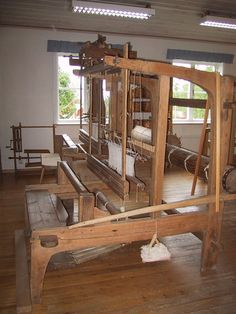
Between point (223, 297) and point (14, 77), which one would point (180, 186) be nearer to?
point (223, 297)

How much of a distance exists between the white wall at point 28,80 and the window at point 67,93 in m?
0.19

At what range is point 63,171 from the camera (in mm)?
A: 3020

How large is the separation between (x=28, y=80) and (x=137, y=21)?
2.23 metres

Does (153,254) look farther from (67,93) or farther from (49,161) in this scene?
(67,93)

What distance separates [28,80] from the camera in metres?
5.85


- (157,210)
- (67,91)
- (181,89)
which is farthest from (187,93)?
(157,210)

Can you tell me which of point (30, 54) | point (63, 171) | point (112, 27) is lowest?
point (63, 171)

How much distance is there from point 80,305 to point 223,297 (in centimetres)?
96

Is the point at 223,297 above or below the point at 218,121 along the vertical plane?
below

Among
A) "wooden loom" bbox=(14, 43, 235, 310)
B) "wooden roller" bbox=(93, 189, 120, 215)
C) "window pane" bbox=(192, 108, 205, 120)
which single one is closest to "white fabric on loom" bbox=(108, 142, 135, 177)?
"wooden loom" bbox=(14, 43, 235, 310)

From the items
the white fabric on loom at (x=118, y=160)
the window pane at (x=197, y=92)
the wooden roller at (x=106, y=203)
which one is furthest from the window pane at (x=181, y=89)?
the white fabric on loom at (x=118, y=160)

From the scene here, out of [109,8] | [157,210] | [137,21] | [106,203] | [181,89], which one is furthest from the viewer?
[181,89]

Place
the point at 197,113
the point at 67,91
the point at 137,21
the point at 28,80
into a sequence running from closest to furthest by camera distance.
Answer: the point at 137,21, the point at 28,80, the point at 67,91, the point at 197,113

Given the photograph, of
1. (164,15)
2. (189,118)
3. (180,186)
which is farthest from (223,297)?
(189,118)
